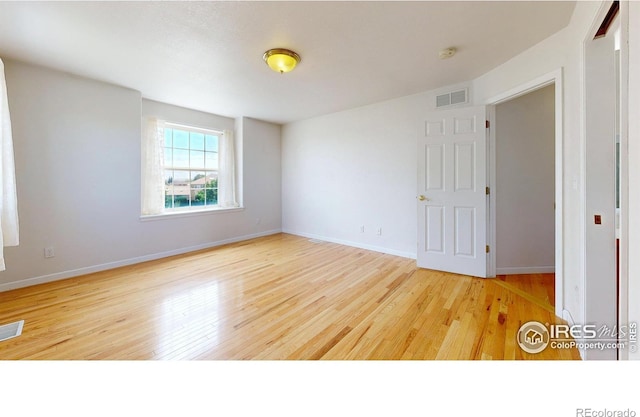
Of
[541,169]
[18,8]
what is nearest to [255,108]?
[18,8]

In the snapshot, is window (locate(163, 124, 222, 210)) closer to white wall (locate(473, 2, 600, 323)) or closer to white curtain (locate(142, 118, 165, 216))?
white curtain (locate(142, 118, 165, 216))

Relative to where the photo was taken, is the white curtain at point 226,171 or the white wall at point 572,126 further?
the white curtain at point 226,171

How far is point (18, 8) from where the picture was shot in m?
1.83

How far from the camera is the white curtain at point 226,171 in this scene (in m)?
4.88

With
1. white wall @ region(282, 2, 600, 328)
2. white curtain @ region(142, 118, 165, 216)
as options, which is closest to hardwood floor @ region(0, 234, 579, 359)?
white wall @ region(282, 2, 600, 328)

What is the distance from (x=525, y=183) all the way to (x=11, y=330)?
531cm

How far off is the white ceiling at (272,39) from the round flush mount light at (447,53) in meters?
0.07

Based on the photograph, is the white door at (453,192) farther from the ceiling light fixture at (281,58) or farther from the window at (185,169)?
the window at (185,169)

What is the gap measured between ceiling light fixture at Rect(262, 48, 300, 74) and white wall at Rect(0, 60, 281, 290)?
7.79ft

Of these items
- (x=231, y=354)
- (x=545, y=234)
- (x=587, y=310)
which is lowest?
→ (x=231, y=354)

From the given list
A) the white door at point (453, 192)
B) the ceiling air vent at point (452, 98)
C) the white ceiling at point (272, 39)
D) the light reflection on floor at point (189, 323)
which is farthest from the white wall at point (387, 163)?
the light reflection on floor at point (189, 323)
